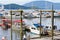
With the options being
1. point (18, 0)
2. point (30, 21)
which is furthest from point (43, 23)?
point (18, 0)

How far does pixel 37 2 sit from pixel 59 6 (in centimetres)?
117

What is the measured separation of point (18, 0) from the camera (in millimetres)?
11492

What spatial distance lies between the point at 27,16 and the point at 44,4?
1110 millimetres

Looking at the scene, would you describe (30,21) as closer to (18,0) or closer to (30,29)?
(30,29)

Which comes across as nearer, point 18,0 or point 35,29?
point 35,29

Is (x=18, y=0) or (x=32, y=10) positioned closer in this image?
(x=32, y=10)

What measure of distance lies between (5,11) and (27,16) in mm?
1196

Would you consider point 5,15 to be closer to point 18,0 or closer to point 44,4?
point 18,0

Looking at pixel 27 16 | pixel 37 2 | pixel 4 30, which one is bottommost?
pixel 4 30

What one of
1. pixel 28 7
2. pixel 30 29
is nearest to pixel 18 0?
pixel 28 7

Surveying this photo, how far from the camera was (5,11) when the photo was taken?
11.1m

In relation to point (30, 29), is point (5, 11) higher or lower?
higher

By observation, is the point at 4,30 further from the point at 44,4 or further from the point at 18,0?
the point at 44,4

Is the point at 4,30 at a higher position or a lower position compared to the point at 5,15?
lower
